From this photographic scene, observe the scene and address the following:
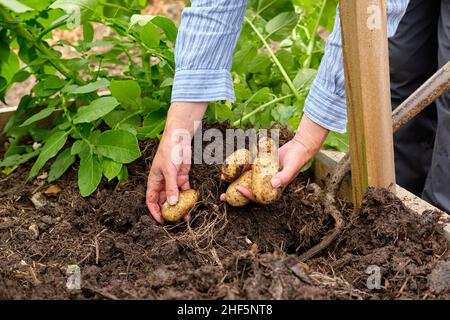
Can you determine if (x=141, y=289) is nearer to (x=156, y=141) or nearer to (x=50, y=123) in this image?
(x=156, y=141)

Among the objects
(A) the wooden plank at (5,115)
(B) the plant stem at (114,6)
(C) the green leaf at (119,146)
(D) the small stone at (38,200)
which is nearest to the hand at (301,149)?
(C) the green leaf at (119,146)

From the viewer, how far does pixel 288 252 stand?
5.69 ft

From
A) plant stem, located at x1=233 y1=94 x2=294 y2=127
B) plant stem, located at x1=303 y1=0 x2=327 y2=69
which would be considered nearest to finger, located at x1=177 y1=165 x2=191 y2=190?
plant stem, located at x1=233 y1=94 x2=294 y2=127

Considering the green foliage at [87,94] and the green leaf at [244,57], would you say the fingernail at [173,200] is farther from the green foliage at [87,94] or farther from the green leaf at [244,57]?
the green leaf at [244,57]

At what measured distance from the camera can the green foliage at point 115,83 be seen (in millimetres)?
1852

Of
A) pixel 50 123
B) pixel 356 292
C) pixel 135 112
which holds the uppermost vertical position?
pixel 356 292

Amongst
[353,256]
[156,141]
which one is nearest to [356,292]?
[353,256]

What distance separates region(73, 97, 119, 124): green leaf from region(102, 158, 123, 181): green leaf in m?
0.14

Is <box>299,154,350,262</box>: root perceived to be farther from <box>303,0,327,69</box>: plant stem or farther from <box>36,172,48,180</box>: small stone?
<box>36,172,48,180</box>: small stone

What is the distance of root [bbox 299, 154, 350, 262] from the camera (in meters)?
1.64

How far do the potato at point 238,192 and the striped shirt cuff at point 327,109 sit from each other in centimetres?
23

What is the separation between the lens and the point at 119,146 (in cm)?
183

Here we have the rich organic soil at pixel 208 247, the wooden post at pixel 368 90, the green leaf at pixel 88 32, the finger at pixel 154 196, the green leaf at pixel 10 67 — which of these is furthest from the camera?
the green leaf at pixel 10 67

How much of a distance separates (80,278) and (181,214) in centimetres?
36
